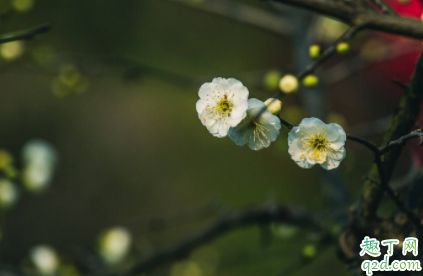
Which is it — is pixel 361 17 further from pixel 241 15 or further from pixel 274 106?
pixel 241 15

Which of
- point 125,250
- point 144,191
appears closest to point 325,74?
point 125,250

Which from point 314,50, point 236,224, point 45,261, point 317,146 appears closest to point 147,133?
point 45,261

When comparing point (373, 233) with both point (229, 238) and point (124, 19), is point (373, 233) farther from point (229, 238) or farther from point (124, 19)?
point (124, 19)

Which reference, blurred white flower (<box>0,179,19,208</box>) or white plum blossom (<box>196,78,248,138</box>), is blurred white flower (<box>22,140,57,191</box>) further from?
white plum blossom (<box>196,78,248,138</box>)

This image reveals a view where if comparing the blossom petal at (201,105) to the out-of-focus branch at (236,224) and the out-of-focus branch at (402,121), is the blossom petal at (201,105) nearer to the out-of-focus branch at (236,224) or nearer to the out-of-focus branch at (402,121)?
the out-of-focus branch at (402,121)

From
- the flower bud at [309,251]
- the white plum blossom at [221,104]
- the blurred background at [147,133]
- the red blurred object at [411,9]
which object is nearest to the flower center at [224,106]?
the white plum blossom at [221,104]

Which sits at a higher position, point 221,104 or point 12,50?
point 12,50
